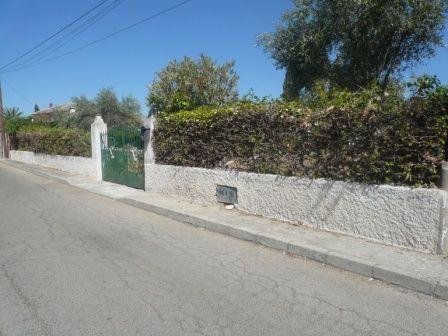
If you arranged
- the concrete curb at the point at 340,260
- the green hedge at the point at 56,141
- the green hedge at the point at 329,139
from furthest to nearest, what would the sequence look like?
the green hedge at the point at 56,141
the green hedge at the point at 329,139
the concrete curb at the point at 340,260

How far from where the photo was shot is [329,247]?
5.82 meters

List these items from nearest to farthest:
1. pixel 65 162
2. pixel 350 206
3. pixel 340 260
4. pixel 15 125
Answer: pixel 340 260
pixel 350 206
pixel 65 162
pixel 15 125

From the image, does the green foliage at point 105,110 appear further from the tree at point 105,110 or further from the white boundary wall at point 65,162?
the white boundary wall at point 65,162

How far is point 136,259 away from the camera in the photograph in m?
5.82

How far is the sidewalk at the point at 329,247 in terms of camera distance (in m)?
4.73

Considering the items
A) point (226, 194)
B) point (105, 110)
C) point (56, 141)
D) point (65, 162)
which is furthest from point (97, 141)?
point (105, 110)

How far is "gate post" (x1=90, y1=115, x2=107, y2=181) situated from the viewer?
49.8ft

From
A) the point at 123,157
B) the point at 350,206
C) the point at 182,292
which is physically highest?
the point at 123,157

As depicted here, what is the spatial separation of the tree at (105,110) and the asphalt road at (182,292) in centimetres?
3462

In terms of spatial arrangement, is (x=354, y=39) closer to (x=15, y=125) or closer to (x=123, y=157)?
→ (x=123, y=157)

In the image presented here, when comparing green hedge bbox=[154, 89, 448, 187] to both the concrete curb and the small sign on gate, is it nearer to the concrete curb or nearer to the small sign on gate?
the small sign on gate

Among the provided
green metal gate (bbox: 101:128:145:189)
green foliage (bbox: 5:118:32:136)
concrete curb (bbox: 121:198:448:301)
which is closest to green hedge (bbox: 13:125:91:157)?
green foliage (bbox: 5:118:32:136)

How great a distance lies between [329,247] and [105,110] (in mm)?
37920

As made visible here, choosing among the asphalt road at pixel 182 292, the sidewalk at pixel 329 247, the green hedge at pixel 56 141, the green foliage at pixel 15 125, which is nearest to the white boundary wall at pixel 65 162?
the green hedge at pixel 56 141
